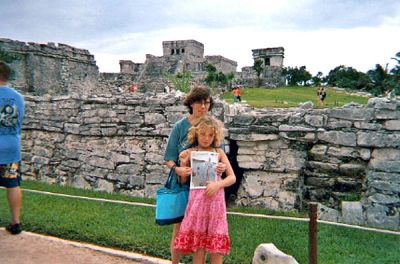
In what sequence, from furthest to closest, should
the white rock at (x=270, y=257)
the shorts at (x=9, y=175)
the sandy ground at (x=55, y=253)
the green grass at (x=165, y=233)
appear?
the shorts at (x=9, y=175)
the green grass at (x=165, y=233)
the sandy ground at (x=55, y=253)
the white rock at (x=270, y=257)

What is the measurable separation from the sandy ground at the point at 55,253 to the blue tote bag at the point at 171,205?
3.07ft

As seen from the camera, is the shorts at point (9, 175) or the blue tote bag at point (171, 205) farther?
the shorts at point (9, 175)

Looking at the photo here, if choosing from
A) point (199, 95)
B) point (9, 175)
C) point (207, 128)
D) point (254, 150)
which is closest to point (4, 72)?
point (9, 175)

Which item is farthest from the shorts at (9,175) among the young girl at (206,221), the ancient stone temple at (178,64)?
the ancient stone temple at (178,64)

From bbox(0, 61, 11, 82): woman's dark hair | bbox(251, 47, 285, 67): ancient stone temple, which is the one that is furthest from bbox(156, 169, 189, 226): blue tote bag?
bbox(251, 47, 285, 67): ancient stone temple

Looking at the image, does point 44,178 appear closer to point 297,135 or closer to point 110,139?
point 110,139

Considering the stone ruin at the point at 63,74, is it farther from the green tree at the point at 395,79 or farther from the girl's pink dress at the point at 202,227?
the girl's pink dress at the point at 202,227

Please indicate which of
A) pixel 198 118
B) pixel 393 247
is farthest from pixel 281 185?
pixel 198 118

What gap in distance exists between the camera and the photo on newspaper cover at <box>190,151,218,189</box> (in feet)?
13.2

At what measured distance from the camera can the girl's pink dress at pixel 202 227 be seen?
3963 millimetres

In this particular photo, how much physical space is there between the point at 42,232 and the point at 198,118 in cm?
312

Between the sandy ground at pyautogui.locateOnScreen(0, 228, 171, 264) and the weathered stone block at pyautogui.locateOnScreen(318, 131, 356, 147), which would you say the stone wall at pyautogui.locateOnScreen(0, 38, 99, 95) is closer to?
the sandy ground at pyautogui.locateOnScreen(0, 228, 171, 264)

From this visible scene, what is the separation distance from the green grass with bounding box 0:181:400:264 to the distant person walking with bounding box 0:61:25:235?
0.80 meters

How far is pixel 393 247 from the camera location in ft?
17.3
